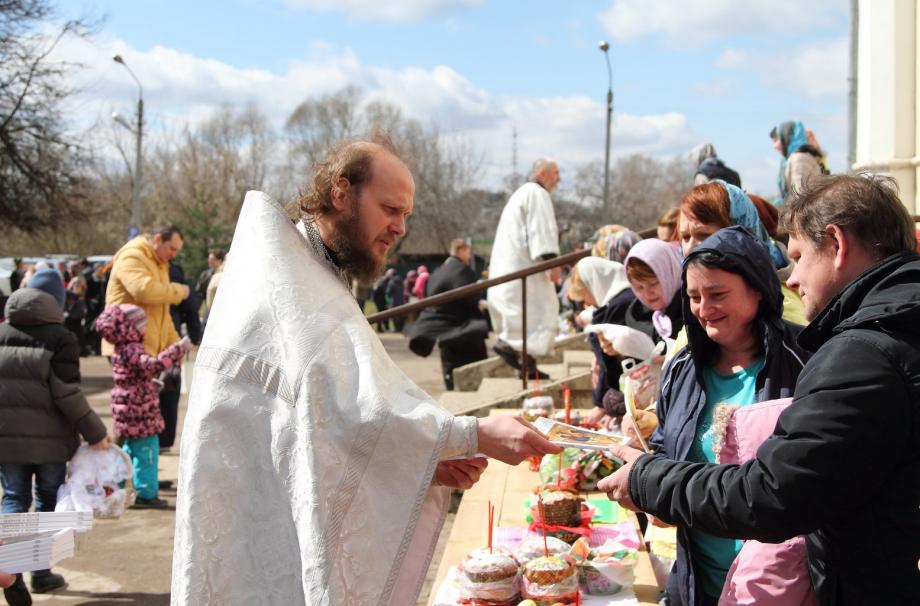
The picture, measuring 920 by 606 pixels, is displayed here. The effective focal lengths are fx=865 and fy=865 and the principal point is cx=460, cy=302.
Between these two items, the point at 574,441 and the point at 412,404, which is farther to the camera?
the point at 574,441

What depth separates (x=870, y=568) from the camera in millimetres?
1770

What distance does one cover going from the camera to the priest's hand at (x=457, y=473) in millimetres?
2293

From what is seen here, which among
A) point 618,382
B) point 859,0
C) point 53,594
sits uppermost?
point 859,0

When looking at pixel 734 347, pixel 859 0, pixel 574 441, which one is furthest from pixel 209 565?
pixel 859 0

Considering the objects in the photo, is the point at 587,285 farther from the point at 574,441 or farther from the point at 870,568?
the point at 870,568

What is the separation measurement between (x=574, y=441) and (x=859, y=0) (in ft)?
23.0

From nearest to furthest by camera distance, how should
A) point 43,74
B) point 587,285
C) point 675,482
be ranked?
point 675,482
point 587,285
point 43,74

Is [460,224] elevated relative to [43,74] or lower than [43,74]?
lower

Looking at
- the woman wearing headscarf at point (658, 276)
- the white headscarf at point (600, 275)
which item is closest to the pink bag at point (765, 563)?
the woman wearing headscarf at point (658, 276)

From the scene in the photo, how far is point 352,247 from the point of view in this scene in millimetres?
2502

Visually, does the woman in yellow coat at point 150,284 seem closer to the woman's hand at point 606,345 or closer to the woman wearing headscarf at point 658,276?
the woman's hand at point 606,345

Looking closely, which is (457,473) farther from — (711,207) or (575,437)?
(711,207)

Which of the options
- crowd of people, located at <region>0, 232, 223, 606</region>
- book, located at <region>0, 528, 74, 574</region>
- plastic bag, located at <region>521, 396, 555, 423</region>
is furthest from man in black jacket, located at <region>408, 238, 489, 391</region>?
book, located at <region>0, 528, 74, 574</region>

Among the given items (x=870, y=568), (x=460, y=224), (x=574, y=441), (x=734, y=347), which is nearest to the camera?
(x=870, y=568)
